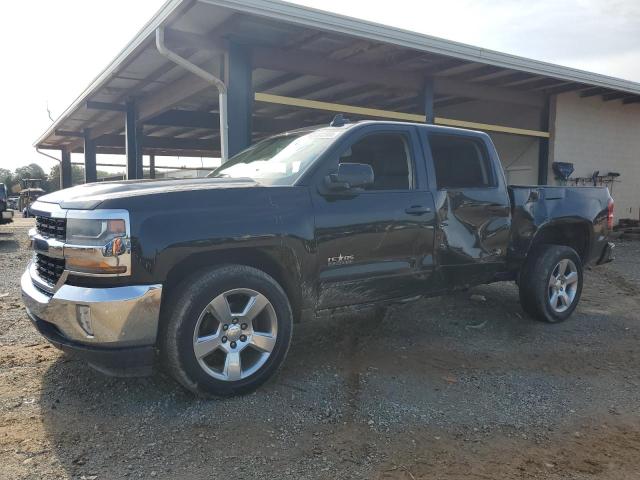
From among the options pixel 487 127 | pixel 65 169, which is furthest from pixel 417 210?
pixel 65 169

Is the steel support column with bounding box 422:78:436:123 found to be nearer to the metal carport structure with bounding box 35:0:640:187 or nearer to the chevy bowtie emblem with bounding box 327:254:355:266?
the metal carport structure with bounding box 35:0:640:187

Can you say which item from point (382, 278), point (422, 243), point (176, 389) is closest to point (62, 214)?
point (176, 389)

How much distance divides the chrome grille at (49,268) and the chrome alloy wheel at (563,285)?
459 cm

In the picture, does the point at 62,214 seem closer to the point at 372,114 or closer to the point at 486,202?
the point at 486,202

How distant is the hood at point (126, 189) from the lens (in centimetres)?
332

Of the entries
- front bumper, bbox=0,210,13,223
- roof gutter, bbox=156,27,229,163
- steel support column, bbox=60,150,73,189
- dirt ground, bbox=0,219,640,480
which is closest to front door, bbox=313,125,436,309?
dirt ground, bbox=0,219,640,480

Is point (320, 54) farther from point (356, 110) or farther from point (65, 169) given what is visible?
point (65, 169)

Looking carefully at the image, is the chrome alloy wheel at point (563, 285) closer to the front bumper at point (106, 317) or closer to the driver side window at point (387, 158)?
the driver side window at point (387, 158)

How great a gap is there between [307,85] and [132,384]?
33.5 feet

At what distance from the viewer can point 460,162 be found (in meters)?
5.07

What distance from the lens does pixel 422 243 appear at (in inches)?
173

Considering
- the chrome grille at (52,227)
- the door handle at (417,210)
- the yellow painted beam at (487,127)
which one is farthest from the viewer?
the yellow painted beam at (487,127)

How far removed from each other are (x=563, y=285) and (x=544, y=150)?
9359 millimetres

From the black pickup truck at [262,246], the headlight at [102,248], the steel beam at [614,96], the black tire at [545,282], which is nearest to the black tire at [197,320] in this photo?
the black pickup truck at [262,246]
